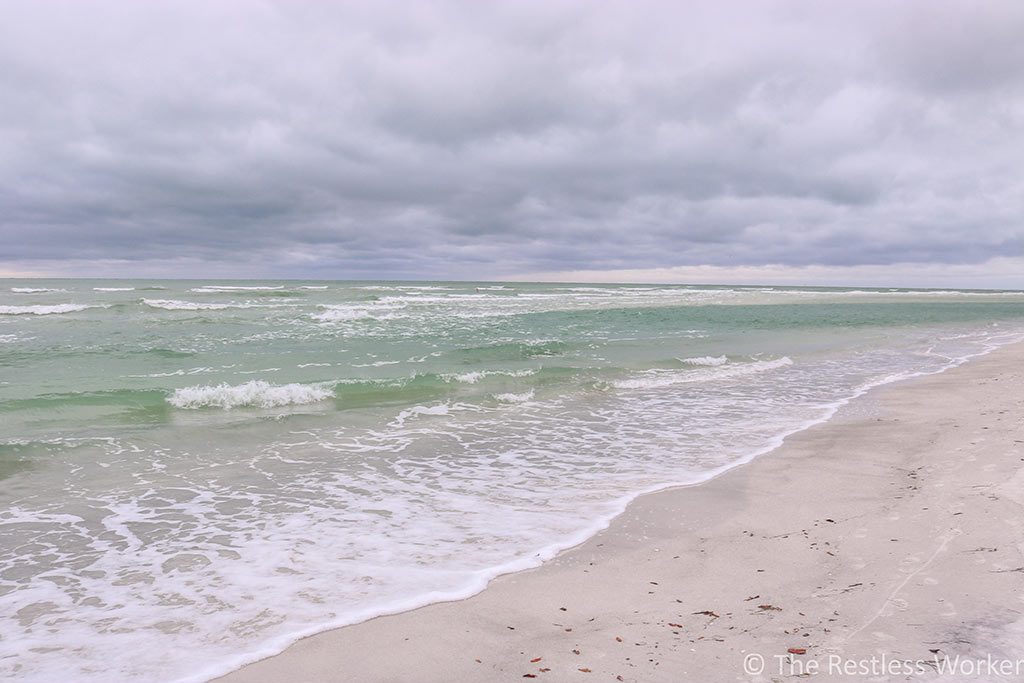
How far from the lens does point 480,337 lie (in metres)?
23.4

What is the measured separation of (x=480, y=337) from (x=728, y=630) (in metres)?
20.2

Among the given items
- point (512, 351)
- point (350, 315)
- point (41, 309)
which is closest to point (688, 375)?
point (512, 351)

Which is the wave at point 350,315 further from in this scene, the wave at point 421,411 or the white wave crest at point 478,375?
the wave at point 421,411

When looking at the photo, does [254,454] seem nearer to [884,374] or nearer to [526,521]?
[526,521]

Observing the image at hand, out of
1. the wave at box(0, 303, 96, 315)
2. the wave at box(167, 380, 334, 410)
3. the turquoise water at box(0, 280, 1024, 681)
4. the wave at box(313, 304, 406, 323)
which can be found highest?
the wave at box(0, 303, 96, 315)

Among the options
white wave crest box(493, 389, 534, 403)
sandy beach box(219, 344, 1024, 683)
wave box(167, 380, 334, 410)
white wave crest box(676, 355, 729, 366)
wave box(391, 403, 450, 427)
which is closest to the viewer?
sandy beach box(219, 344, 1024, 683)

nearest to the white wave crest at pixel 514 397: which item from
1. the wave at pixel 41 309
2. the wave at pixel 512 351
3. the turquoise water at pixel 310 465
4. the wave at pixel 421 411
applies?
the turquoise water at pixel 310 465

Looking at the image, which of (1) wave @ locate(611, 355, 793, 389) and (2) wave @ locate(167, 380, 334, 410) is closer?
(2) wave @ locate(167, 380, 334, 410)

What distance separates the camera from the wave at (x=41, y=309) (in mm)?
31625

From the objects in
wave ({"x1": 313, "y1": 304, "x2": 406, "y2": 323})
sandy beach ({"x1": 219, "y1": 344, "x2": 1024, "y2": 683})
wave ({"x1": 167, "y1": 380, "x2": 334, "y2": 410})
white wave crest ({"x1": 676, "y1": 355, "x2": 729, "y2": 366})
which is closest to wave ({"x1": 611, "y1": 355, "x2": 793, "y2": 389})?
white wave crest ({"x1": 676, "y1": 355, "x2": 729, "y2": 366})

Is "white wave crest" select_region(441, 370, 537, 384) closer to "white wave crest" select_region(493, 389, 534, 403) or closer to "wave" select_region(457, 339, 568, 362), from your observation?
"white wave crest" select_region(493, 389, 534, 403)

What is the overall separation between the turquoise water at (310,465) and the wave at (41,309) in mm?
13840

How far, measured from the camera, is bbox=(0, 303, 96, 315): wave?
31625 millimetres

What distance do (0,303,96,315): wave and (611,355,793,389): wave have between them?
3142cm
